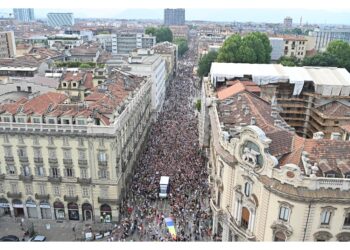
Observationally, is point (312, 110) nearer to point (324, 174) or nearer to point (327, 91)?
point (327, 91)

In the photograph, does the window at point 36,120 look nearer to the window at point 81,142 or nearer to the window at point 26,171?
the window at point 81,142

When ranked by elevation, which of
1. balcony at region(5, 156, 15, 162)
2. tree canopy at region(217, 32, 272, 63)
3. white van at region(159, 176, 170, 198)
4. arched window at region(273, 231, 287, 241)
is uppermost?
tree canopy at region(217, 32, 272, 63)

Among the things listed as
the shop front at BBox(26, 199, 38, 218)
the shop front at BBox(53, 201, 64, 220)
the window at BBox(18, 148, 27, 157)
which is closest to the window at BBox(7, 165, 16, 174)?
the window at BBox(18, 148, 27, 157)

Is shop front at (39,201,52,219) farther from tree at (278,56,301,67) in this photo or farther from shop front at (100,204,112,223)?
tree at (278,56,301,67)

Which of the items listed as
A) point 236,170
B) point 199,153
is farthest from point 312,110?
point 236,170

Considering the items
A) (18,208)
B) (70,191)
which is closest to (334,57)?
(70,191)

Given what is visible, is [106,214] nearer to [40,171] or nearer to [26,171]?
[40,171]

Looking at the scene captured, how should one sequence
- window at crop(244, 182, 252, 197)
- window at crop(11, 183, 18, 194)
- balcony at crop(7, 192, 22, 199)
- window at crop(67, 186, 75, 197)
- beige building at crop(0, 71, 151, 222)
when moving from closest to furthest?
1. window at crop(244, 182, 252, 197)
2. beige building at crop(0, 71, 151, 222)
3. window at crop(67, 186, 75, 197)
4. window at crop(11, 183, 18, 194)
5. balcony at crop(7, 192, 22, 199)
